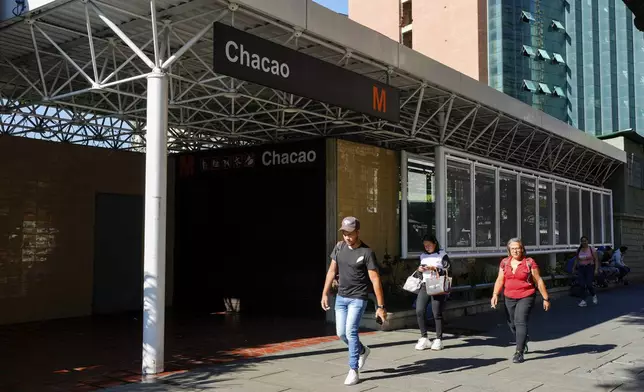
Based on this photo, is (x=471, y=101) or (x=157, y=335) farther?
(x=471, y=101)

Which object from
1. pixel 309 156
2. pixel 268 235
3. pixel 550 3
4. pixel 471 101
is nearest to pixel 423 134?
pixel 471 101

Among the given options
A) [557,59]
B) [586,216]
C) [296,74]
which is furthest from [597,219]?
[557,59]

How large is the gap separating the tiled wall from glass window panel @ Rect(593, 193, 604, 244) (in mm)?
16913

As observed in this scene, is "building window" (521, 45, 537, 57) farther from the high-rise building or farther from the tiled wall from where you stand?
the tiled wall

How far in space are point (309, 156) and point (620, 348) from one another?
650cm

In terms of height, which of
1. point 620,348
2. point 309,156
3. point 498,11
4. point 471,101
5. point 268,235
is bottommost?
point 620,348

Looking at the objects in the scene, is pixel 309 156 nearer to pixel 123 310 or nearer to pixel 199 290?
pixel 199 290

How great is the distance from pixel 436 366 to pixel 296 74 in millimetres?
4287

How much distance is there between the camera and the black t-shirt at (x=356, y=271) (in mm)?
6996

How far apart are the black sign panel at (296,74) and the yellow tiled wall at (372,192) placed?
2562mm

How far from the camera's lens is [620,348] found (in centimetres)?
931

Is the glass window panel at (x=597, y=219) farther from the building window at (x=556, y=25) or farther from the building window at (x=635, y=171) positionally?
the building window at (x=556, y=25)

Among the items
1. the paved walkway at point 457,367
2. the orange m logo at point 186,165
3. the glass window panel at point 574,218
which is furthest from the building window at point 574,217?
the orange m logo at point 186,165

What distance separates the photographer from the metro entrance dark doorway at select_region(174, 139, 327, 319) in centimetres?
1234
